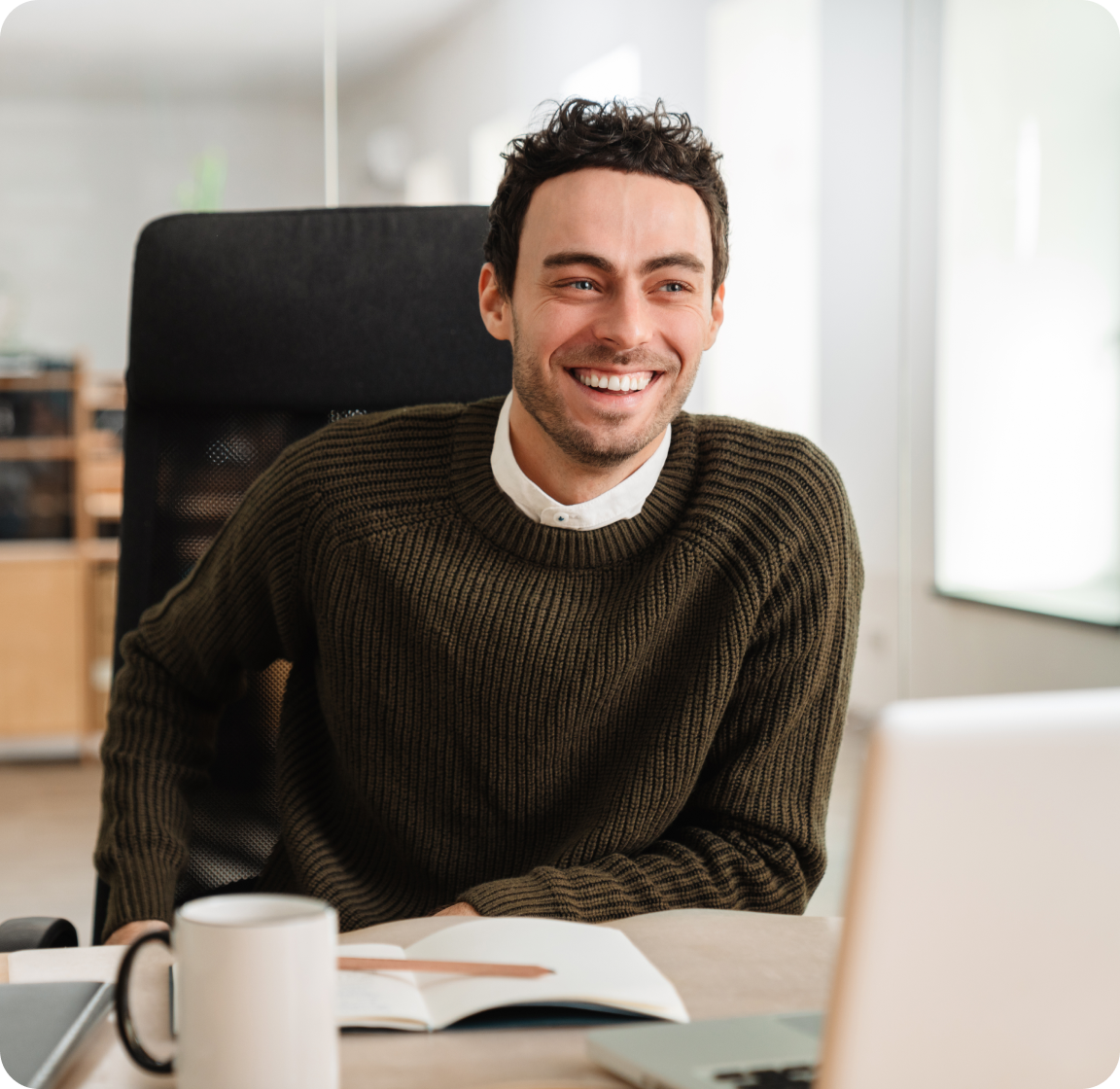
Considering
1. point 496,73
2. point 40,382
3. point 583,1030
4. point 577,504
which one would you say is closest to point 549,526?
point 577,504

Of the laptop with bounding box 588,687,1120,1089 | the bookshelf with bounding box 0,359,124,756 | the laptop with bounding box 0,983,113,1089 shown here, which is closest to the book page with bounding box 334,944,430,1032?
the laptop with bounding box 0,983,113,1089

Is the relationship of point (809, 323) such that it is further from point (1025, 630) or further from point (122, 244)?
point (122, 244)

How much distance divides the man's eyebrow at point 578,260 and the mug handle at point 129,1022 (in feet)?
2.48

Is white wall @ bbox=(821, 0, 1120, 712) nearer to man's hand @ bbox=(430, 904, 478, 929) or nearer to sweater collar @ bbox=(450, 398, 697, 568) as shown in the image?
sweater collar @ bbox=(450, 398, 697, 568)

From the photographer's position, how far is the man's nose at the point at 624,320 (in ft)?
3.76

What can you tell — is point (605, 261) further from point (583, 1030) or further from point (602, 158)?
point (583, 1030)

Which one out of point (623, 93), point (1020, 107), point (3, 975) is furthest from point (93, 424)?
point (3, 975)

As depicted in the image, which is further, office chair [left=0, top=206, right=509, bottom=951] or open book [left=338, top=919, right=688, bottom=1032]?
office chair [left=0, top=206, right=509, bottom=951]

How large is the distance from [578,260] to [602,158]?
0.32 feet

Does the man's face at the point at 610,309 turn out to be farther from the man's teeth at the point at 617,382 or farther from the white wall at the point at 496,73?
the white wall at the point at 496,73

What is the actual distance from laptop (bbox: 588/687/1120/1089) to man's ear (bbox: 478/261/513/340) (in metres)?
0.85

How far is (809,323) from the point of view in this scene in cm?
344

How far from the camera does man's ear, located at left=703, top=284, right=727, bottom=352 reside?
1.25 m

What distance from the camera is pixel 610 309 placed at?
3.82ft
